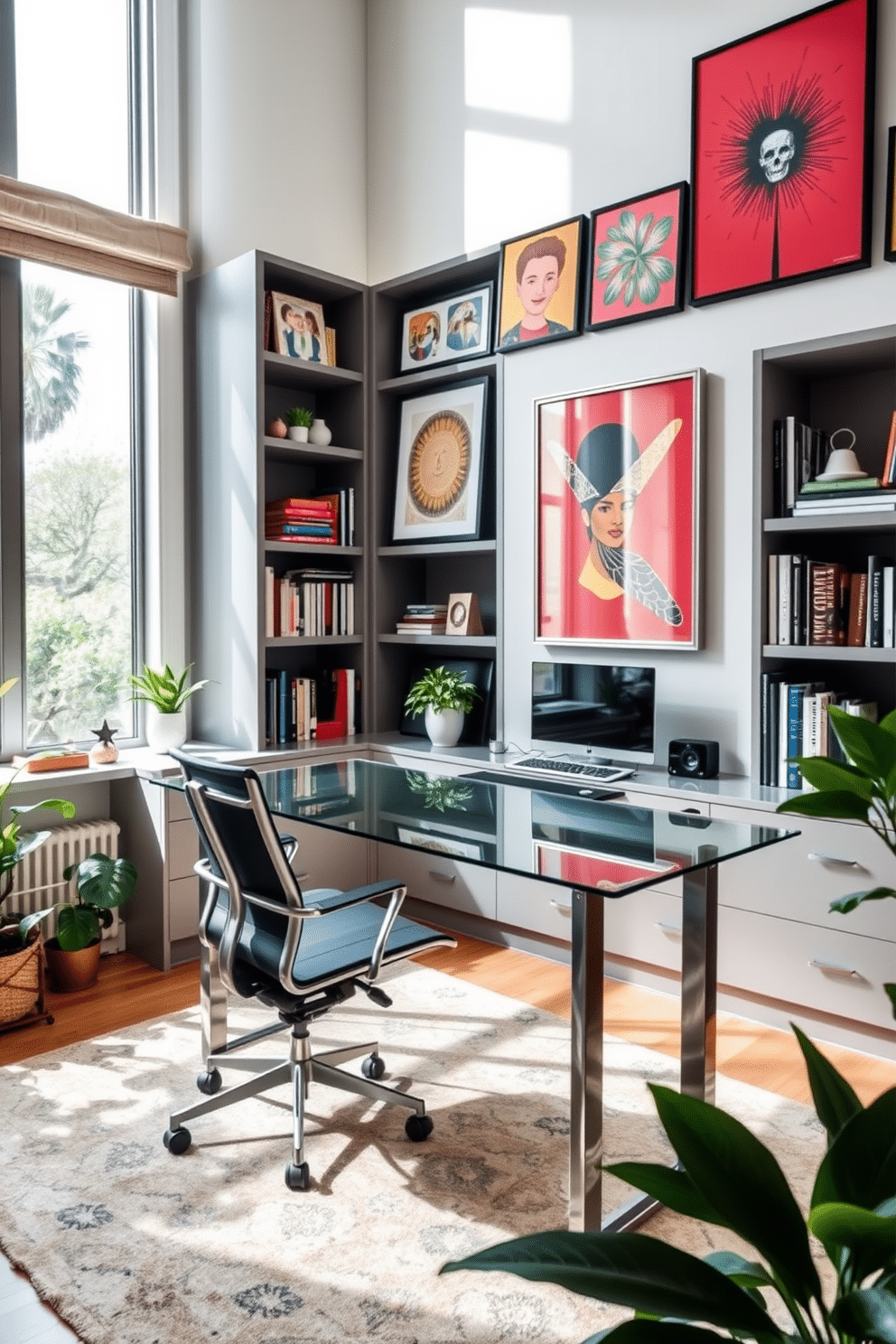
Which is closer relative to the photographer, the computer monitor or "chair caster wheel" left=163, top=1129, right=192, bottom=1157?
"chair caster wheel" left=163, top=1129, right=192, bottom=1157

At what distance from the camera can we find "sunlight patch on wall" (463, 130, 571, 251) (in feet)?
12.3

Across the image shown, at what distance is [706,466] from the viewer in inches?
130

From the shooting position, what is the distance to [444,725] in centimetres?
398

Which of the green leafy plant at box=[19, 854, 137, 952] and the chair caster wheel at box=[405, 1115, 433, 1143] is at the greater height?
the green leafy plant at box=[19, 854, 137, 952]

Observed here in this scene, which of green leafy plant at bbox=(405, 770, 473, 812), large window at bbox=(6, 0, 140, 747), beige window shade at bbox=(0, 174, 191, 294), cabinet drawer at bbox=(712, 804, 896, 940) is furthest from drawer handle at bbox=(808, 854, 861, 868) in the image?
beige window shade at bbox=(0, 174, 191, 294)

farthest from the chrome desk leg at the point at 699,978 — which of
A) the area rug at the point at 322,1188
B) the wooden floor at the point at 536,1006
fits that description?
the wooden floor at the point at 536,1006

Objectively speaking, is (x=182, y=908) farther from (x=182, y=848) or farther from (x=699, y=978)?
(x=699, y=978)

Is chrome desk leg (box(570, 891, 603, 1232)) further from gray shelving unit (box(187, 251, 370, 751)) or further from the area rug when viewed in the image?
gray shelving unit (box(187, 251, 370, 751))

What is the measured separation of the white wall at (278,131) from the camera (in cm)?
410

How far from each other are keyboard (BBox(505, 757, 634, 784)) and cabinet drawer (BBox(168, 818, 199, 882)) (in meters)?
1.16

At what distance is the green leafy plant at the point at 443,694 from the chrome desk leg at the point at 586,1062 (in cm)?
209

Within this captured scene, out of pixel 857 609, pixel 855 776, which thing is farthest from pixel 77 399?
pixel 855 776

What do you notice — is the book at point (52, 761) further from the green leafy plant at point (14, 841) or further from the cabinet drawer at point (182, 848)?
the cabinet drawer at point (182, 848)

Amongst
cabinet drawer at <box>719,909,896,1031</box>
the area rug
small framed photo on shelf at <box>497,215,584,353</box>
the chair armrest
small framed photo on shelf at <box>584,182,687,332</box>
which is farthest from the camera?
small framed photo on shelf at <box>497,215,584,353</box>
